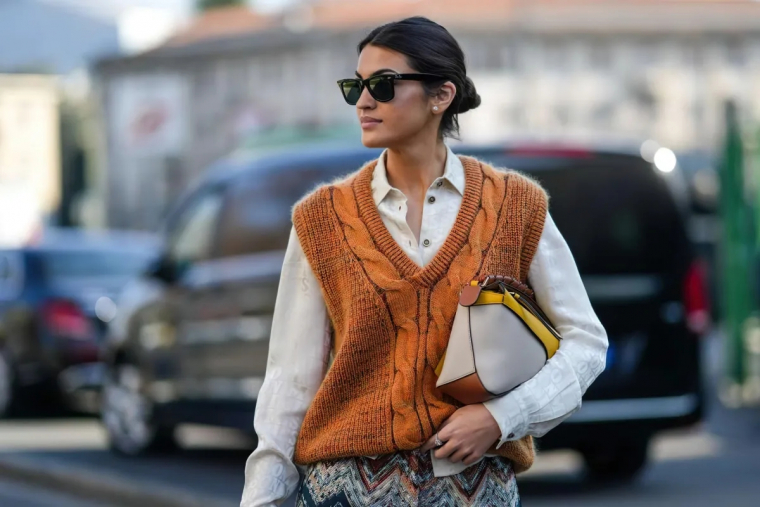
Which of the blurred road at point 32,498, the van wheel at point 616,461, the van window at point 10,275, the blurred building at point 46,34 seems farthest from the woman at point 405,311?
the blurred building at point 46,34

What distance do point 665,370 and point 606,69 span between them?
133 feet

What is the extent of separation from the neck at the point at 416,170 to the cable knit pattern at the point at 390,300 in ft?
0.23

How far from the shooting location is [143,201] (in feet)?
191

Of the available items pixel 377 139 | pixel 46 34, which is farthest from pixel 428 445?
pixel 46 34

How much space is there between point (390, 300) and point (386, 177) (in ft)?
1.03

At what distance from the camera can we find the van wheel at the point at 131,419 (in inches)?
421

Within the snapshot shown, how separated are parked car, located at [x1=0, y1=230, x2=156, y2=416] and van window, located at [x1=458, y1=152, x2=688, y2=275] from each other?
5.46 metres

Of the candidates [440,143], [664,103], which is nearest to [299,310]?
[440,143]

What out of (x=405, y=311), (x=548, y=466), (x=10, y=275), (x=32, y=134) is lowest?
(x=32, y=134)

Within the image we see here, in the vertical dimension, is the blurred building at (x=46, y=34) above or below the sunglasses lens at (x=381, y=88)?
below

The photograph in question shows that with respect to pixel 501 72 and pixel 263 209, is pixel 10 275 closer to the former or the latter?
pixel 263 209

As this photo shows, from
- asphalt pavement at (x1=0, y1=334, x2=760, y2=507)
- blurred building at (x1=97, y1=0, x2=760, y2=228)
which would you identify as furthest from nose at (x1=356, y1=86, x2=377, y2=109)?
blurred building at (x1=97, y1=0, x2=760, y2=228)

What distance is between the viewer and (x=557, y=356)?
10.5 ft

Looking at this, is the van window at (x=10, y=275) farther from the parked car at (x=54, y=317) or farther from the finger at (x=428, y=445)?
the finger at (x=428, y=445)
